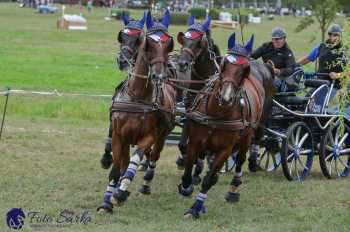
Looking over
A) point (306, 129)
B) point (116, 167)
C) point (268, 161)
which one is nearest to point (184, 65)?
point (116, 167)

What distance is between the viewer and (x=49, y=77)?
2494 centimetres

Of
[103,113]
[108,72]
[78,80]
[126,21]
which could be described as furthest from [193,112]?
[108,72]

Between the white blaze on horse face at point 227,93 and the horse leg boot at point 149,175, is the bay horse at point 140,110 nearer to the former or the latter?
the white blaze on horse face at point 227,93

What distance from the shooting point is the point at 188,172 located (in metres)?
9.97

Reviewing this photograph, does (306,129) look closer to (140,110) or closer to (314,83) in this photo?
(314,83)

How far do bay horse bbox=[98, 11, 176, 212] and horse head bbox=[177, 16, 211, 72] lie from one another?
0.40 meters

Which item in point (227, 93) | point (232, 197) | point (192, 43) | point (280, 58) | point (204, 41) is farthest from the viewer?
point (280, 58)

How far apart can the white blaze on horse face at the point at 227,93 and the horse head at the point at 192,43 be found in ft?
2.79

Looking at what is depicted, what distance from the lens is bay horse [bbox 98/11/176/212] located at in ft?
30.2

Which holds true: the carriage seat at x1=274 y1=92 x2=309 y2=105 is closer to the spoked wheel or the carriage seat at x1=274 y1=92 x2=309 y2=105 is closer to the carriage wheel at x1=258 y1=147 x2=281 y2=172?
the spoked wheel

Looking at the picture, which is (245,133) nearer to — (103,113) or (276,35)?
(276,35)

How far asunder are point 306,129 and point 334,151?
27.2 inches

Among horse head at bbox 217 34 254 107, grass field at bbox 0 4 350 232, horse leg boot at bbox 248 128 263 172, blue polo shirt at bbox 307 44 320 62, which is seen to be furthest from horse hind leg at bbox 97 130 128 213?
blue polo shirt at bbox 307 44 320 62

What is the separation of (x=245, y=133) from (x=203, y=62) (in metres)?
1.18
